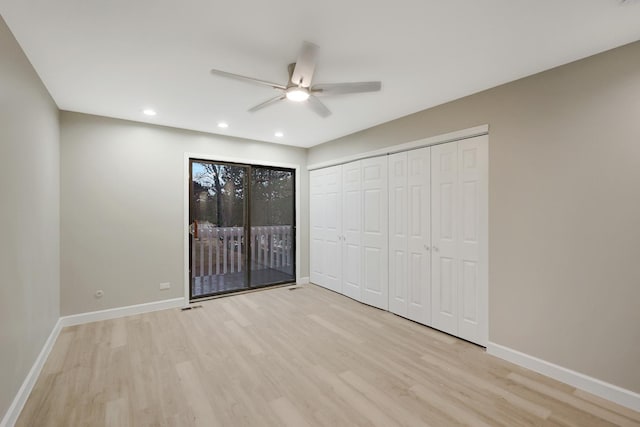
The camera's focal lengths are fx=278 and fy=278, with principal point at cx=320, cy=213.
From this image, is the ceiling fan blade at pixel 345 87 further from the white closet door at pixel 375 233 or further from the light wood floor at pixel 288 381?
the light wood floor at pixel 288 381

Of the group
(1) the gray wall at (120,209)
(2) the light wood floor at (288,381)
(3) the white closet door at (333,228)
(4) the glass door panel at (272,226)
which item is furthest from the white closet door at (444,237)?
(1) the gray wall at (120,209)

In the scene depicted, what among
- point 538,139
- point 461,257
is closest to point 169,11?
point 538,139

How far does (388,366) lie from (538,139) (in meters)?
2.35

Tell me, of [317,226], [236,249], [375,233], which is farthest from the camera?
[317,226]

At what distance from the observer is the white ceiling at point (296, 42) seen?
165 centimetres

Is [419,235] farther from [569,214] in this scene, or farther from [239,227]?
[239,227]

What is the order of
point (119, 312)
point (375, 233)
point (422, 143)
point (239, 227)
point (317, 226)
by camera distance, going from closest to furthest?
1. point (422, 143)
2. point (119, 312)
3. point (375, 233)
4. point (239, 227)
5. point (317, 226)

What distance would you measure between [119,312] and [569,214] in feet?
16.1

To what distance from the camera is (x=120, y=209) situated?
3594mm

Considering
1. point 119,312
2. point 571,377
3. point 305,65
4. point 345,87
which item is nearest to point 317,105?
point 345,87

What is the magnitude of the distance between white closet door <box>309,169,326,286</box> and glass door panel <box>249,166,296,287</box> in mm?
335

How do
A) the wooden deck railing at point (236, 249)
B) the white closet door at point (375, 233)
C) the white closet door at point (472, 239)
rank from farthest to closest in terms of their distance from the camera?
the wooden deck railing at point (236, 249), the white closet door at point (375, 233), the white closet door at point (472, 239)

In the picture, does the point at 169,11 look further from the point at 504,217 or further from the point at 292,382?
the point at 504,217

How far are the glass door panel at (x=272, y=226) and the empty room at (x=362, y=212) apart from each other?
1.04 meters
